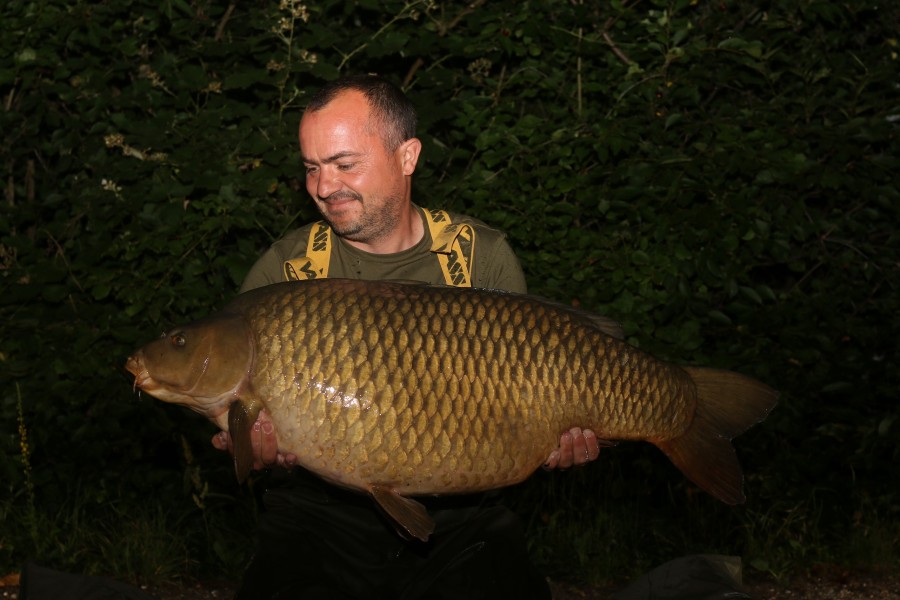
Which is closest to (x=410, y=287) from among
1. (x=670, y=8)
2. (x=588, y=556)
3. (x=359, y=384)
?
(x=359, y=384)

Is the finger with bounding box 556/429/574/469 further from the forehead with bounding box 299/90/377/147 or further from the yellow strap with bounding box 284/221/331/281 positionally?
the forehead with bounding box 299/90/377/147

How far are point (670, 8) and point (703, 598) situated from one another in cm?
213

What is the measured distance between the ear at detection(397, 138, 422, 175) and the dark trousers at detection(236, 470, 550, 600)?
2.27ft

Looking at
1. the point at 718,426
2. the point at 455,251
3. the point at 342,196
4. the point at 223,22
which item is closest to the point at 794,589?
the point at 718,426

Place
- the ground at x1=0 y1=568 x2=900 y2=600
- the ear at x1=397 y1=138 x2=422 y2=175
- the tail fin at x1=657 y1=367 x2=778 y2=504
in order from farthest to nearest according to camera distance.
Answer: the ground at x1=0 y1=568 x2=900 y2=600 → the ear at x1=397 y1=138 x2=422 y2=175 → the tail fin at x1=657 y1=367 x2=778 y2=504

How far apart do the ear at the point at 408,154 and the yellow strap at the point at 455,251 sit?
0.15m

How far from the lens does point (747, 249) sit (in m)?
3.84

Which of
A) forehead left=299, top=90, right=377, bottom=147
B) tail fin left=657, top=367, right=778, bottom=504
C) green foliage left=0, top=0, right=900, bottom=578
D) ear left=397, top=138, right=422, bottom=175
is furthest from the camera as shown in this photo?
green foliage left=0, top=0, right=900, bottom=578

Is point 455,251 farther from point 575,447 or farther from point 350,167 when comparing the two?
point 575,447

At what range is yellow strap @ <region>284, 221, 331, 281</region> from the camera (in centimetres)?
250

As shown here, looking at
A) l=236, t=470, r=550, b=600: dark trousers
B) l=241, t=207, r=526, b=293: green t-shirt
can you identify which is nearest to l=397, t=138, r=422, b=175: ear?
l=241, t=207, r=526, b=293: green t-shirt

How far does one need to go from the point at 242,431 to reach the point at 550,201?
2121 millimetres

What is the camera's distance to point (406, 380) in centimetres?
205

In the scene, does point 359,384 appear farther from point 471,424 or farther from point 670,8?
point 670,8
